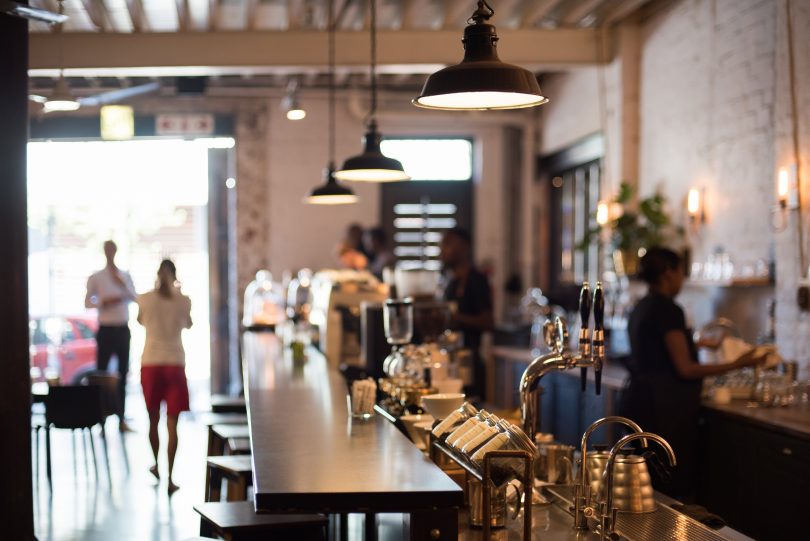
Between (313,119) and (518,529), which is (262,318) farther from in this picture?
(518,529)

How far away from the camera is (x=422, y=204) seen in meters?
12.2

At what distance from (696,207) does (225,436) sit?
13.5ft

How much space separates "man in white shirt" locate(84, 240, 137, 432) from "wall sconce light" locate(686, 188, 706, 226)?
5.40m

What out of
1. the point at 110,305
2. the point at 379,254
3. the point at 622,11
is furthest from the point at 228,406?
the point at 622,11

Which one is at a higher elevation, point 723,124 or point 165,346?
point 723,124

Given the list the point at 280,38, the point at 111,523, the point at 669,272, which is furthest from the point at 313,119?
the point at 669,272

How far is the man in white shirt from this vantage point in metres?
9.88

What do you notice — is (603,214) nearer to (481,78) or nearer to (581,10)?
(581,10)

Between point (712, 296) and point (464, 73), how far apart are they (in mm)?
4917

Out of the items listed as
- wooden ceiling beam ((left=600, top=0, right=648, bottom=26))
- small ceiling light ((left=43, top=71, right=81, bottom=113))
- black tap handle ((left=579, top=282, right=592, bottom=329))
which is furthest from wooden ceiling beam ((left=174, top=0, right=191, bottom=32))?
black tap handle ((left=579, top=282, right=592, bottom=329))

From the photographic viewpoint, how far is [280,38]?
8641mm

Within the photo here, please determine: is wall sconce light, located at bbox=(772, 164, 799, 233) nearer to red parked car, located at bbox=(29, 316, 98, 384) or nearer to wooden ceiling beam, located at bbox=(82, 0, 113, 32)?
wooden ceiling beam, located at bbox=(82, 0, 113, 32)

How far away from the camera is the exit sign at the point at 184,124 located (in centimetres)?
1171

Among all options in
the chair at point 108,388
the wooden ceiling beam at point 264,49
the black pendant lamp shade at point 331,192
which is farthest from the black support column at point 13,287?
the wooden ceiling beam at point 264,49
